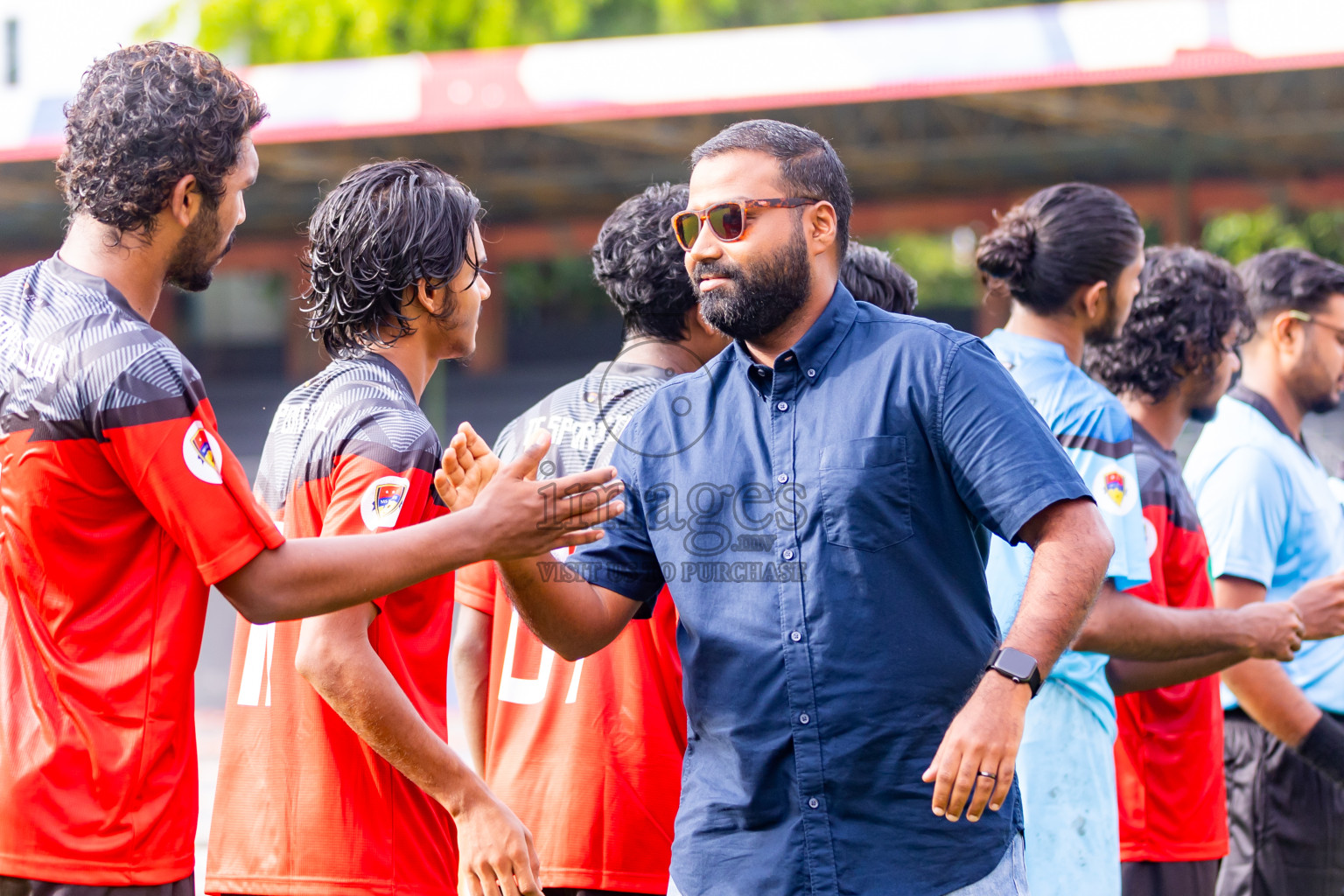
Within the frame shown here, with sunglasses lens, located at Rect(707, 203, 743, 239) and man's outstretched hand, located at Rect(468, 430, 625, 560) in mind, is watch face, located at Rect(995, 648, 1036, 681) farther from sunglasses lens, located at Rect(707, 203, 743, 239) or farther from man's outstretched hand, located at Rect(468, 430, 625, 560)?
sunglasses lens, located at Rect(707, 203, 743, 239)

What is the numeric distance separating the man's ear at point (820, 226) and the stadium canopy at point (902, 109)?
28.5 feet

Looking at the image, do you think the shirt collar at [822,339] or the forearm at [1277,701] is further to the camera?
the forearm at [1277,701]

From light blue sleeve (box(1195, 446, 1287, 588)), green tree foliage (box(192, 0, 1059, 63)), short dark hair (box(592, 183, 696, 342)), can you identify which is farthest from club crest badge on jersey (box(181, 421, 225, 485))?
green tree foliage (box(192, 0, 1059, 63))

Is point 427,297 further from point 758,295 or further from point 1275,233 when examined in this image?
point 1275,233

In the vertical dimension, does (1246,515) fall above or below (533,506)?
above

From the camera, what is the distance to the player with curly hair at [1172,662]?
145 inches

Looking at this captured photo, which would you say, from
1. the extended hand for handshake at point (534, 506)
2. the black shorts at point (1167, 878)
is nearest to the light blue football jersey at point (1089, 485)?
the black shorts at point (1167, 878)

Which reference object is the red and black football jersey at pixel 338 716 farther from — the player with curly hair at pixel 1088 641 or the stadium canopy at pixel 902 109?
the stadium canopy at pixel 902 109

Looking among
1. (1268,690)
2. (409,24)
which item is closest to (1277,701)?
(1268,690)

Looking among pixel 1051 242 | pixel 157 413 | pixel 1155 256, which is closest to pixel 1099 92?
pixel 1155 256

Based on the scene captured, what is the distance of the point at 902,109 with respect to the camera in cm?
1387

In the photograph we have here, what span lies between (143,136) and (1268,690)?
141 inches

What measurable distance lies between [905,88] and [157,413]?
10844mm

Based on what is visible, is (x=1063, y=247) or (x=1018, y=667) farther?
(x=1063, y=247)
